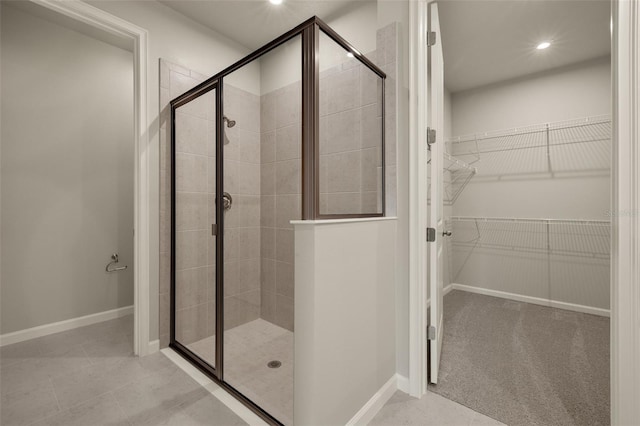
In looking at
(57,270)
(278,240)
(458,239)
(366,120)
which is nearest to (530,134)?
(458,239)

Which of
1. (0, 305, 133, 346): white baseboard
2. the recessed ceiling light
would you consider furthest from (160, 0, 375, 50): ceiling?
(0, 305, 133, 346): white baseboard

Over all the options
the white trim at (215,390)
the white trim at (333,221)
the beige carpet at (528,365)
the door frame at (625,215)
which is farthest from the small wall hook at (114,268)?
the door frame at (625,215)

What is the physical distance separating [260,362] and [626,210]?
2020mm

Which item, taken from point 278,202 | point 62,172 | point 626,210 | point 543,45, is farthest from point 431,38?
point 62,172

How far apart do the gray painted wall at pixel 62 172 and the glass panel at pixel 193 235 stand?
114 cm

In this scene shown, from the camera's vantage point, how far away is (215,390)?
5.33 feet

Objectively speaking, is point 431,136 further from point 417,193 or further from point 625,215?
point 625,215

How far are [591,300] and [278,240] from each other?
10.4 ft

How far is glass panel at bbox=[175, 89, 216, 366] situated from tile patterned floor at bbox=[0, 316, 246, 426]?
0.86 ft

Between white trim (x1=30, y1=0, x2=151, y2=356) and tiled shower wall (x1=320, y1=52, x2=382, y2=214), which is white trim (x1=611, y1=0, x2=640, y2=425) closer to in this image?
tiled shower wall (x1=320, y1=52, x2=382, y2=214)

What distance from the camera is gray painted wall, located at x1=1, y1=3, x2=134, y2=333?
223 centimetres

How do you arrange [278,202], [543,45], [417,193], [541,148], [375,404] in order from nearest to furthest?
[375,404]
[417,193]
[278,202]
[543,45]
[541,148]

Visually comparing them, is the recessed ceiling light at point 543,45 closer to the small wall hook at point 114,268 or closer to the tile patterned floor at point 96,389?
the tile patterned floor at point 96,389

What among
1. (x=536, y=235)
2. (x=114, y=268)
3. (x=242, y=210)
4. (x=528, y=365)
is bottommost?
(x=528, y=365)
